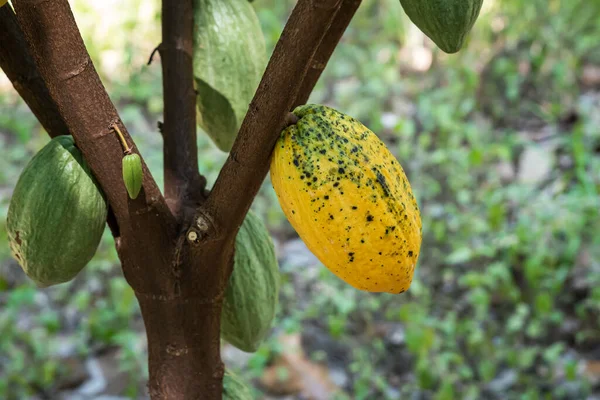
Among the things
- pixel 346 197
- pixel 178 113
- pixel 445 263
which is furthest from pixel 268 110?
pixel 445 263

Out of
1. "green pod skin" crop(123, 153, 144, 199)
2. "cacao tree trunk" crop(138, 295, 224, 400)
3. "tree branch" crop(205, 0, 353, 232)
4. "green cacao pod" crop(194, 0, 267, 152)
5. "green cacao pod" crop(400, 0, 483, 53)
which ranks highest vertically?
"green cacao pod" crop(194, 0, 267, 152)

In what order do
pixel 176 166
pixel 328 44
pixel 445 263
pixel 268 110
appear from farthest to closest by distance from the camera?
pixel 445 263 < pixel 176 166 < pixel 328 44 < pixel 268 110

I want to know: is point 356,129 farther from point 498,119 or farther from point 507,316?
point 498,119

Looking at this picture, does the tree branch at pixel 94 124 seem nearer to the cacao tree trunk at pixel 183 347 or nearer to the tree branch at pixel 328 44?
the cacao tree trunk at pixel 183 347

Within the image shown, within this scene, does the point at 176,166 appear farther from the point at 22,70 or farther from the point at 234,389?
the point at 234,389

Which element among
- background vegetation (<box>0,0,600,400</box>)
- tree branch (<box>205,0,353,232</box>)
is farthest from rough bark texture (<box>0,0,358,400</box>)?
background vegetation (<box>0,0,600,400</box>)

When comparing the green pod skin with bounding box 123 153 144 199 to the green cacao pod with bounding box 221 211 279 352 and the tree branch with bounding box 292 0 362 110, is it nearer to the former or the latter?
the tree branch with bounding box 292 0 362 110
